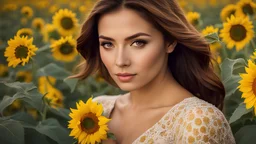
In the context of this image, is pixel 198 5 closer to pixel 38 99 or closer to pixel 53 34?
pixel 53 34

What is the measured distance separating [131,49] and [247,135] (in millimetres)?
529

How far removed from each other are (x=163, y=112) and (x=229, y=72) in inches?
14.9

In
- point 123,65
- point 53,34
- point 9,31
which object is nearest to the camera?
point 123,65

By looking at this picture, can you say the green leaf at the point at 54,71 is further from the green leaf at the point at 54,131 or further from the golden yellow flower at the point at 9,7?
the golden yellow flower at the point at 9,7

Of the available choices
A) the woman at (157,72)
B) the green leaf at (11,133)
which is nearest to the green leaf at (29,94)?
the green leaf at (11,133)

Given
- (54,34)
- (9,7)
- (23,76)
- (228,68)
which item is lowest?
(228,68)

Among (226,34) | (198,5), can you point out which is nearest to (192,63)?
(226,34)

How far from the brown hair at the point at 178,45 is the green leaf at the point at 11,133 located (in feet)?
1.13

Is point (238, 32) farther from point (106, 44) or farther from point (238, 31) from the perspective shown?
point (106, 44)

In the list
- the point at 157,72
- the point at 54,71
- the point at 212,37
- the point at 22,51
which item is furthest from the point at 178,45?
the point at 54,71

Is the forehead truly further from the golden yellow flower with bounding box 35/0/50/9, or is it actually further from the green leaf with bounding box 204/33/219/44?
the golden yellow flower with bounding box 35/0/50/9

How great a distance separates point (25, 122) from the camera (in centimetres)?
230

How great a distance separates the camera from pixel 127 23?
6.11ft

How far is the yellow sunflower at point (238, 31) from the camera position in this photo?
2.57 metres
